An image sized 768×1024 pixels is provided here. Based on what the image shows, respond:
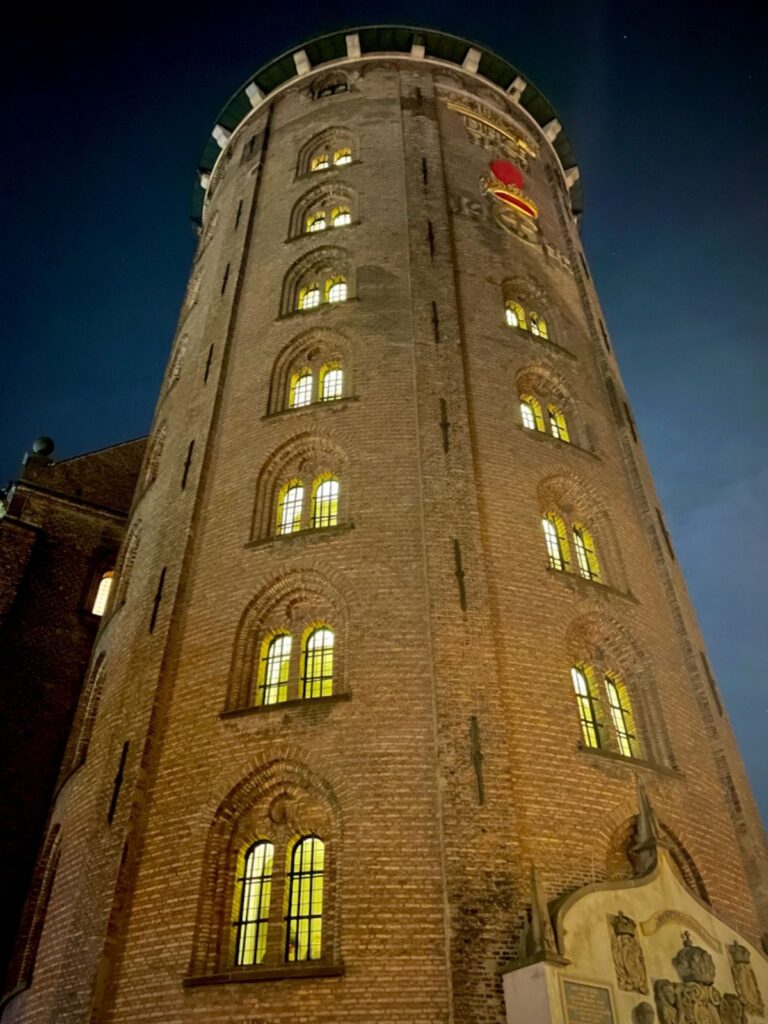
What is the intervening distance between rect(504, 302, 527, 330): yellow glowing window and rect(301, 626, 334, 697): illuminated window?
401 inches

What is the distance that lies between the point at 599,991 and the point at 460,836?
2.36m

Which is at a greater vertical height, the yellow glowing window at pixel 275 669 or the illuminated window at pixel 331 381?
the illuminated window at pixel 331 381

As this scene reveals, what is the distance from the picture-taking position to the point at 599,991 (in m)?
9.86

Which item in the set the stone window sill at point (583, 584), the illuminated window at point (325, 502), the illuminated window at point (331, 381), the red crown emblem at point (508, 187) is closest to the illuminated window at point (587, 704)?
the stone window sill at point (583, 584)

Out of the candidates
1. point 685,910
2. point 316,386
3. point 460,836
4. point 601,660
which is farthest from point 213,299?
point 685,910

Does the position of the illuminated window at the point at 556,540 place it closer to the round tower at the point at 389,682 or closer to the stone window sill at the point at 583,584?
the round tower at the point at 389,682

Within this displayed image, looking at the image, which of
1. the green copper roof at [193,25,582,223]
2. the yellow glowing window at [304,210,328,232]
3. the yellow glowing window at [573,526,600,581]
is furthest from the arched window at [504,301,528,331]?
the green copper roof at [193,25,582,223]

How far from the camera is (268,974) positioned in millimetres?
10242

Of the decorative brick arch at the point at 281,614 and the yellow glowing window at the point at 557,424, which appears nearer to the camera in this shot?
the decorative brick arch at the point at 281,614

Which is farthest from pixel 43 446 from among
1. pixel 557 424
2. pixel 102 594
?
pixel 557 424

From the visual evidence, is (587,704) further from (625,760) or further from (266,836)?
(266,836)

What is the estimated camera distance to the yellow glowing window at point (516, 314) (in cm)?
2053

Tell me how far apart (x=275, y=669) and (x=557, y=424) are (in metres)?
9.06

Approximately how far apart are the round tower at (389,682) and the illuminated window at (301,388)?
8cm
